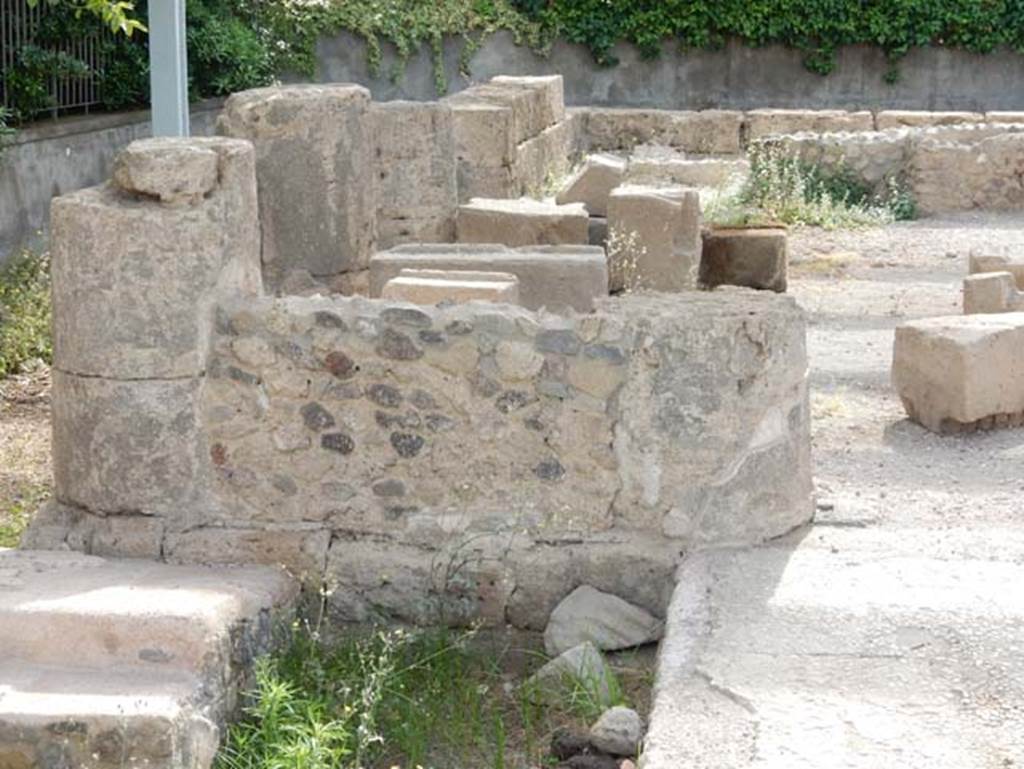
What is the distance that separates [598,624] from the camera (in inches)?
231

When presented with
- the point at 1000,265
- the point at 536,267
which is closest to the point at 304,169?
the point at 536,267

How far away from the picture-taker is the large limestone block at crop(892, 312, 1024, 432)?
26.0 feet

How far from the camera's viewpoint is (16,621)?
17.2ft

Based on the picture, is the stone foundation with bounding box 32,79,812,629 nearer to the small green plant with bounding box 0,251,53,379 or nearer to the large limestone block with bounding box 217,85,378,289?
the large limestone block with bounding box 217,85,378,289

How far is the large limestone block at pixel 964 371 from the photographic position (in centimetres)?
792

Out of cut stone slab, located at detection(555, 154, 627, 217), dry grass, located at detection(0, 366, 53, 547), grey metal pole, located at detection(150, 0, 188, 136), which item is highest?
grey metal pole, located at detection(150, 0, 188, 136)

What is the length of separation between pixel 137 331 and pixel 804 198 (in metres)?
9.93

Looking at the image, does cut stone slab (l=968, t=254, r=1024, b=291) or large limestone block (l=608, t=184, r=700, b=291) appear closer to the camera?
cut stone slab (l=968, t=254, r=1024, b=291)

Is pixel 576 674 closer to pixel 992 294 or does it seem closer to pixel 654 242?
pixel 992 294

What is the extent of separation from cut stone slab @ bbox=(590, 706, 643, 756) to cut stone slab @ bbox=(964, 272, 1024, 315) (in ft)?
17.2

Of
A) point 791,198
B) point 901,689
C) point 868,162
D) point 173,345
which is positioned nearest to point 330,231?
point 173,345

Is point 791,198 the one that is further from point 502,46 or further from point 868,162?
point 502,46

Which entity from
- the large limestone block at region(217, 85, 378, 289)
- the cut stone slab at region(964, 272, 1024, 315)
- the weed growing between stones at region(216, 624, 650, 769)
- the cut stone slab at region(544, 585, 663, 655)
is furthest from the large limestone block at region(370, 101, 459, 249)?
the cut stone slab at region(544, 585, 663, 655)

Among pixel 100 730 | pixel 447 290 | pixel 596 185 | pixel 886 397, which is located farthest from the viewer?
pixel 596 185
